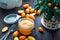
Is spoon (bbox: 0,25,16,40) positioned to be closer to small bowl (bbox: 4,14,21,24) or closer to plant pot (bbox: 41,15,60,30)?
small bowl (bbox: 4,14,21,24)

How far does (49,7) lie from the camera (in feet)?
2.23

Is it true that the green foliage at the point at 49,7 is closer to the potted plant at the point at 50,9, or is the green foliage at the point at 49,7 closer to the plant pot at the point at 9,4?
the potted plant at the point at 50,9

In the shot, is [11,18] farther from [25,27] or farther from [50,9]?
[50,9]

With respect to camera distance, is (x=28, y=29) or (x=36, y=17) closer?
(x=28, y=29)

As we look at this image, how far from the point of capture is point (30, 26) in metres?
0.71

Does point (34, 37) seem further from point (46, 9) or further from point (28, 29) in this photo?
point (46, 9)

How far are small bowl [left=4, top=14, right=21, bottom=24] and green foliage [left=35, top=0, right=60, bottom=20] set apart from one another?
16cm

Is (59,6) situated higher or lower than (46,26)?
higher

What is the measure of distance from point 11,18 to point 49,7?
241mm

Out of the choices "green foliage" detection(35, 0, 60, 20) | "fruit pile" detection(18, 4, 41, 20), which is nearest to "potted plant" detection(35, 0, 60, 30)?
"green foliage" detection(35, 0, 60, 20)

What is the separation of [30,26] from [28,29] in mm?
18

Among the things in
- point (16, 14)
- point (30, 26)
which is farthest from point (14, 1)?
point (30, 26)

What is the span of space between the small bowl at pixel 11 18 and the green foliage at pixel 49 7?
164 mm

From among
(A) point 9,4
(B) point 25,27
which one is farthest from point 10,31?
(A) point 9,4
